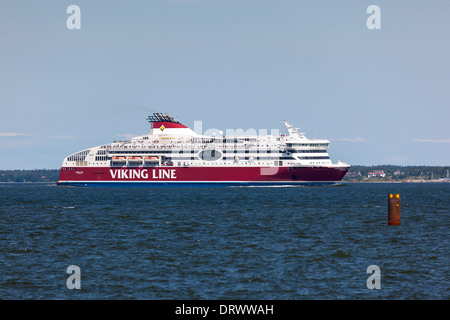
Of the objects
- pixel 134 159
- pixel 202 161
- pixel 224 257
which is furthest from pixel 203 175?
pixel 224 257

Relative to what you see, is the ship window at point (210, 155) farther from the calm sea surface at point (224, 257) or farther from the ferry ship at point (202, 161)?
the calm sea surface at point (224, 257)

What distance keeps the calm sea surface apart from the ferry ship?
56.6 metres

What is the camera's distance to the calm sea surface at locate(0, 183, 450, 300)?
19.9 metres

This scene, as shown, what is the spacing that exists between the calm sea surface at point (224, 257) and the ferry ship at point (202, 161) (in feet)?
186

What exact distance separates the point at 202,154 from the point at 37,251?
77.5m

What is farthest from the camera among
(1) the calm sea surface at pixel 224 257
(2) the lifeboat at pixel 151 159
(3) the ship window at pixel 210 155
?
(2) the lifeboat at pixel 151 159

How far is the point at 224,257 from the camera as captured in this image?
26031 millimetres

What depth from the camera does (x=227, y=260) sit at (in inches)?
995

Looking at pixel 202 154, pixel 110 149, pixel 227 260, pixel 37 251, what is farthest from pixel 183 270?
pixel 110 149

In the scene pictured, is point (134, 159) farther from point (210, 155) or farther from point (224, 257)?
point (224, 257)

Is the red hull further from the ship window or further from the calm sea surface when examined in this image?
the calm sea surface

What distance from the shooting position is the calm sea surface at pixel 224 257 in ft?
65.2

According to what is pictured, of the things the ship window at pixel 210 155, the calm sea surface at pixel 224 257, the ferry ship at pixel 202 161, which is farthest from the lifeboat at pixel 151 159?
the calm sea surface at pixel 224 257

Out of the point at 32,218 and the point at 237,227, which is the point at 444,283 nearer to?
the point at 237,227
